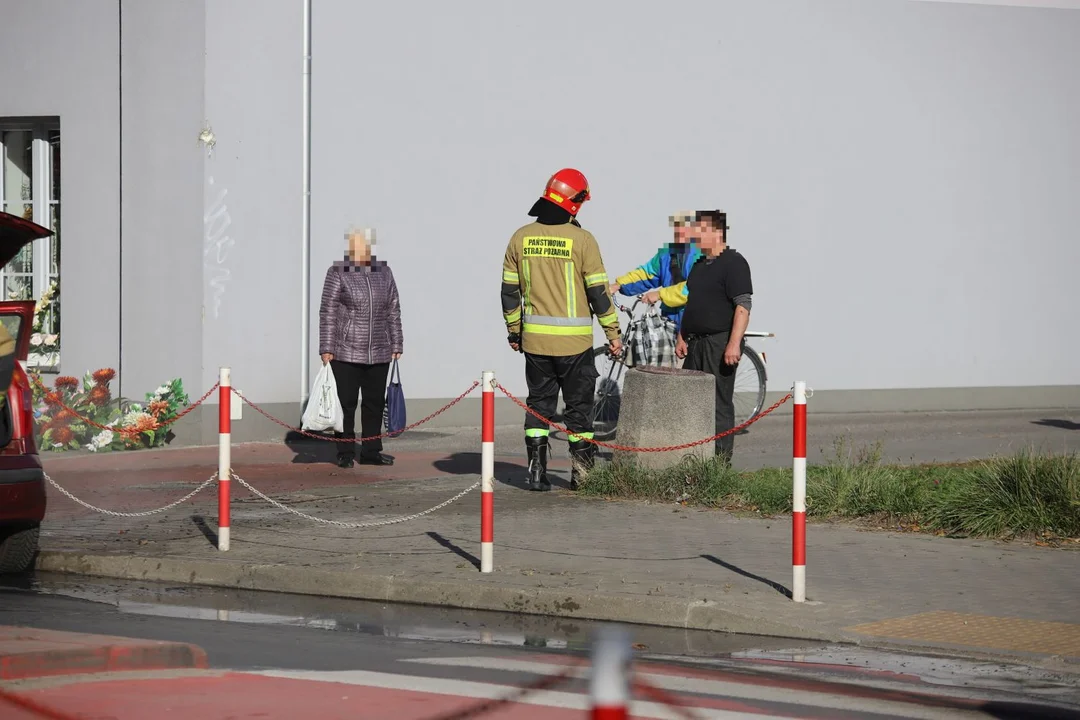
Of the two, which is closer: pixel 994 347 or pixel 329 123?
pixel 329 123

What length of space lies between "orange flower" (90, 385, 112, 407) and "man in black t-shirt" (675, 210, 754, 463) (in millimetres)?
6278

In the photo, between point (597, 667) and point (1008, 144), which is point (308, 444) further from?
point (597, 667)

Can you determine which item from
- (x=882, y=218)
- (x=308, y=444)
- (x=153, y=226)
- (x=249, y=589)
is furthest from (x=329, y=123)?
(x=249, y=589)

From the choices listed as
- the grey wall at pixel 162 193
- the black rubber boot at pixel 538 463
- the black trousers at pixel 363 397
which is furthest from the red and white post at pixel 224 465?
the grey wall at pixel 162 193

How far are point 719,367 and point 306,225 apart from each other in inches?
214

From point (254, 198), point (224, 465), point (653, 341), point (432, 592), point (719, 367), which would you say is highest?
point (254, 198)

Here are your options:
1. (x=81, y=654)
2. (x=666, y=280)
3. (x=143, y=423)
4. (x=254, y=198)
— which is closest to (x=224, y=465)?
(x=81, y=654)

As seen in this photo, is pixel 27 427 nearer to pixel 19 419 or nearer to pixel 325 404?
pixel 19 419

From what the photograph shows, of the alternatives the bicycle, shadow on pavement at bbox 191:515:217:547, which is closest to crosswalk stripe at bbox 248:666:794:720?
shadow on pavement at bbox 191:515:217:547

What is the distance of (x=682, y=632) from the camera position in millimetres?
7324

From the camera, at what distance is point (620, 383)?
51.4 feet

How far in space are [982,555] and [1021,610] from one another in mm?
1560

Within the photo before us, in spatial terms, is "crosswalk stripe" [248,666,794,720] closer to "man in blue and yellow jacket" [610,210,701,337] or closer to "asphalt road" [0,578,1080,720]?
"asphalt road" [0,578,1080,720]

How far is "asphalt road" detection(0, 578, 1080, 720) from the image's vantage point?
5.55 m
